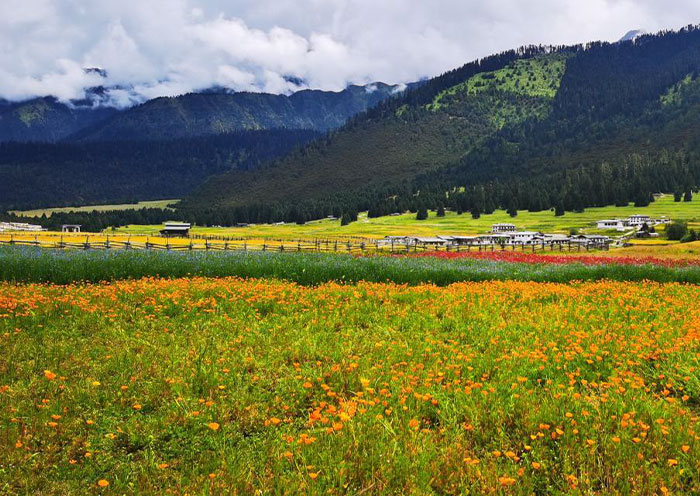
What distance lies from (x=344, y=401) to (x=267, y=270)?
13888mm

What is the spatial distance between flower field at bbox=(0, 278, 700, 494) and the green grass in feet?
24.3

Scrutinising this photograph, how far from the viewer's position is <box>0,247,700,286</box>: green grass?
17.8 m

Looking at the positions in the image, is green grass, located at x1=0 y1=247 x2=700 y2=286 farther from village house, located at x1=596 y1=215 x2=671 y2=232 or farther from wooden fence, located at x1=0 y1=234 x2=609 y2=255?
village house, located at x1=596 y1=215 x2=671 y2=232

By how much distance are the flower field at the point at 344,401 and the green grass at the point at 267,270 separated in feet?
24.3

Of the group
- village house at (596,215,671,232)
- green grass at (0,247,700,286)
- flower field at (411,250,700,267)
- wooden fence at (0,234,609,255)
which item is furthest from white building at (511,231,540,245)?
green grass at (0,247,700,286)

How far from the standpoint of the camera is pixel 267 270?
19.6 metres

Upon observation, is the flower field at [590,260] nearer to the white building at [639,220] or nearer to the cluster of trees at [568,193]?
the white building at [639,220]

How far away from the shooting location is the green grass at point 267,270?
17828 mm

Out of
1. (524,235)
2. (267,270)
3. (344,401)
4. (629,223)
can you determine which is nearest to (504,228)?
(524,235)

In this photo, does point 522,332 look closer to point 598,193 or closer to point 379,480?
point 379,480

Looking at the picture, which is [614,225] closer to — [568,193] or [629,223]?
[629,223]

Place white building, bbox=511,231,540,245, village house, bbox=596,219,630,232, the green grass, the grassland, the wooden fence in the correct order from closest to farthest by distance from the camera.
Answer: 1. the green grass
2. the wooden fence
3. white building, bbox=511,231,540,245
4. village house, bbox=596,219,630,232
5. the grassland

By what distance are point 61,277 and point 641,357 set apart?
60.4 feet

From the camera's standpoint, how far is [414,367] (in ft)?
24.1
